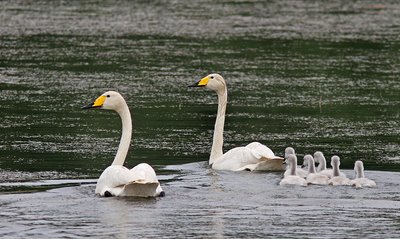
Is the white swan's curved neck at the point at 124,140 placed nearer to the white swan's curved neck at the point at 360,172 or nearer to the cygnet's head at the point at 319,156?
the cygnet's head at the point at 319,156

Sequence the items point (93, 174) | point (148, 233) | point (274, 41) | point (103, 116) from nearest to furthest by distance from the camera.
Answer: point (148, 233) → point (93, 174) → point (103, 116) → point (274, 41)

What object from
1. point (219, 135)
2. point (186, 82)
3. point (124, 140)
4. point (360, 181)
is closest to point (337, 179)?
point (360, 181)

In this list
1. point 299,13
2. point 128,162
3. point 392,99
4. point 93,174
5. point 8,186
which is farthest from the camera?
point 299,13

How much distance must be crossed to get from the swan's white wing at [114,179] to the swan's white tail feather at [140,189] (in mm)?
68

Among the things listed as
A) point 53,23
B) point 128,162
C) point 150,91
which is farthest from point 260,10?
point 128,162

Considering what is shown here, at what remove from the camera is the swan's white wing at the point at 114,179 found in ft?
47.1

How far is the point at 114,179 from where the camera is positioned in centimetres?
1448

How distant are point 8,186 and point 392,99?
11378 millimetres

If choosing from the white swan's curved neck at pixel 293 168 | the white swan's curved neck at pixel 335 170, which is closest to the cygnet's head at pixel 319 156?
the white swan's curved neck at pixel 293 168

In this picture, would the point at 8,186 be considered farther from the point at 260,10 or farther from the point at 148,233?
the point at 260,10

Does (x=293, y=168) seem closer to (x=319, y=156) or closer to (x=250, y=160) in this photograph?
(x=319, y=156)

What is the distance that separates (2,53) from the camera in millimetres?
31469

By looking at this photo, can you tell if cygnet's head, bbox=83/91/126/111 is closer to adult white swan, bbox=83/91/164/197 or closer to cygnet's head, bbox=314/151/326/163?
adult white swan, bbox=83/91/164/197

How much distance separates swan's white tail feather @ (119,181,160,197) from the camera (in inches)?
560
